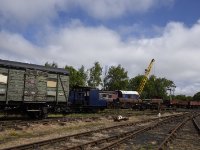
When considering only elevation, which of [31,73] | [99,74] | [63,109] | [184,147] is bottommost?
[184,147]

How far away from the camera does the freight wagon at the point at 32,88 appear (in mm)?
21766

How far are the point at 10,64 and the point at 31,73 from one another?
2.07 meters

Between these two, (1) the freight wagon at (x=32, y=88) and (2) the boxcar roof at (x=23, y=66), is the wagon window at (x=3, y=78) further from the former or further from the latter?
(2) the boxcar roof at (x=23, y=66)

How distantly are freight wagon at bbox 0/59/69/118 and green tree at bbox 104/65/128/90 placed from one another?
252 ft

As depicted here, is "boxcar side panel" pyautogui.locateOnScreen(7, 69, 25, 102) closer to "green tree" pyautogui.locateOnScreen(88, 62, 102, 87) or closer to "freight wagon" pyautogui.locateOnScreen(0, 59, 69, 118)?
"freight wagon" pyautogui.locateOnScreen(0, 59, 69, 118)

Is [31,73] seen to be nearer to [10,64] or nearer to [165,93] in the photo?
[10,64]

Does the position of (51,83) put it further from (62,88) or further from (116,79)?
(116,79)

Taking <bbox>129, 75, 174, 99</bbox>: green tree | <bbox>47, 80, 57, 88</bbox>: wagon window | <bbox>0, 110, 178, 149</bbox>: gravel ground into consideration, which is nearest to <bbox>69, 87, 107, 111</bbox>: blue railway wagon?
<bbox>47, 80, 57, 88</bbox>: wagon window

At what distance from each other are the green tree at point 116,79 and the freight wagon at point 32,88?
76795 mm

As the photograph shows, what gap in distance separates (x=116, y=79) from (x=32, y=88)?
277ft

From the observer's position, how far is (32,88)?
77.9 feet

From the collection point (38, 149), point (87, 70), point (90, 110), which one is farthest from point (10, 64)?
point (87, 70)

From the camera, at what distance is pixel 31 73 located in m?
23.7

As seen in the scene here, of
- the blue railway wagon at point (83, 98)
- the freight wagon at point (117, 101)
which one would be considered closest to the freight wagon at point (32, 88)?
the blue railway wagon at point (83, 98)
